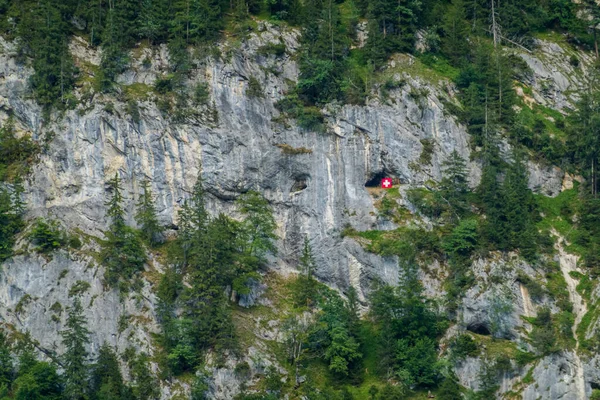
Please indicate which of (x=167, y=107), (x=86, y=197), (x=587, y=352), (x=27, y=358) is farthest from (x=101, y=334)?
(x=587, y=352)

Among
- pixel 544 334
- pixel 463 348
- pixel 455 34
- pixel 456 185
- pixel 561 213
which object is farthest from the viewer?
pixel 455 34

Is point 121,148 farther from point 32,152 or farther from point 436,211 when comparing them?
point 436,211

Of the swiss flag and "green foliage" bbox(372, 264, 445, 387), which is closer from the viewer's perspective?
"green foliage" bbox(372, 264, 445, 387)

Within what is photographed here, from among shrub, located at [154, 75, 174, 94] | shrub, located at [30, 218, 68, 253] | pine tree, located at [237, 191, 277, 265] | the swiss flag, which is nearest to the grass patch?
the swiss flag

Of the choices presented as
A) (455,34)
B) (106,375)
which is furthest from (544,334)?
(455,34)

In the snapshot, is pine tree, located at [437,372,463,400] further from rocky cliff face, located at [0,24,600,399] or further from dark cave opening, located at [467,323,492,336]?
dark cave opening, located at [467,323,492,336]

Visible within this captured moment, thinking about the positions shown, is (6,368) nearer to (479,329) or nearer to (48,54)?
(48,54)

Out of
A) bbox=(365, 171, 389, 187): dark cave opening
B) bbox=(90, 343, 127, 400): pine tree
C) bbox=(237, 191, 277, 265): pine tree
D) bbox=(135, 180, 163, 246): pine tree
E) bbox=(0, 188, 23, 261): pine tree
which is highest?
bbox=(365, 171, 389, 187): dark cave opening
